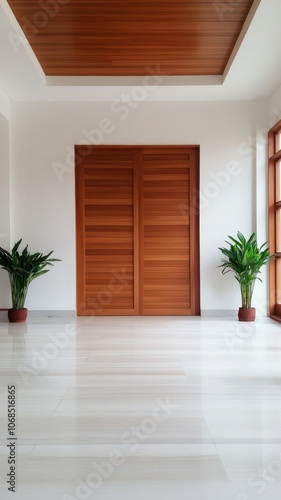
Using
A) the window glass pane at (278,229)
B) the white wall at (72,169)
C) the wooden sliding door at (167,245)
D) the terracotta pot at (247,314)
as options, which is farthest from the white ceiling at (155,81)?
the terracotta pot at (247,314)

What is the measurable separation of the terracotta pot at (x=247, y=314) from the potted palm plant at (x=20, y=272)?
8.37 feet

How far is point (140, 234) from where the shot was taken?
6914mm

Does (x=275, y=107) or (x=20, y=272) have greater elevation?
(x=275, y=107)

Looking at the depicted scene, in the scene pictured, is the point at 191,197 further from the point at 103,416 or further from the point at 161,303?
the point at 103,416

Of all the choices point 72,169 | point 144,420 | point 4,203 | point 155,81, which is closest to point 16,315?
point 4,203

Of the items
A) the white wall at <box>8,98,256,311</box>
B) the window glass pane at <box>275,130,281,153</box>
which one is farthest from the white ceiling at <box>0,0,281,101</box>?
the window glass pane at <box>275,130,281,153</box>

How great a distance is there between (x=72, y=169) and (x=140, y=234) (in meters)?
1.33

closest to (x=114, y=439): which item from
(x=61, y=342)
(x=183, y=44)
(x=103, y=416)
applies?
(x=103, y=416)

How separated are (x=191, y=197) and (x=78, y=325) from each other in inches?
95.4

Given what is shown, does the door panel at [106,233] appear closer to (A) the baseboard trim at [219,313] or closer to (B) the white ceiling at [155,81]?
(B) the white ceiling at [155,81]

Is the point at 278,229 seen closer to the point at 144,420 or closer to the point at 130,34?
the point at 130,34

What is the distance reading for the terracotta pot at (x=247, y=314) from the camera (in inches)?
247

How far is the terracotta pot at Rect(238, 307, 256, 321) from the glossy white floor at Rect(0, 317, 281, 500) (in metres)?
1.65

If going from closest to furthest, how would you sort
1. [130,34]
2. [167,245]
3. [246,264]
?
[130,34] < [246,264] < [167,245]
